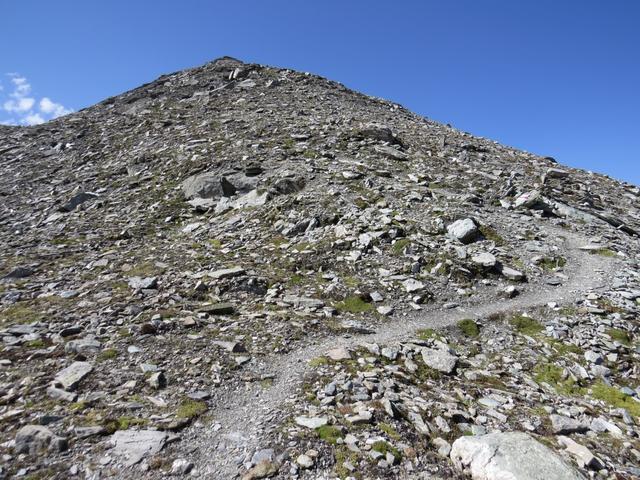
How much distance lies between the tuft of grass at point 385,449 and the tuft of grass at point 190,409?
12.7ft

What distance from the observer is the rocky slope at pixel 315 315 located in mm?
7723

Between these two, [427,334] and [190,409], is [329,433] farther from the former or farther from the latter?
[427,334]

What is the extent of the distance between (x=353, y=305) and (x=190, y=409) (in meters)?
7.54

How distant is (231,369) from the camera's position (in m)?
10.5

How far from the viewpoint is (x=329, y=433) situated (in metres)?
7.95

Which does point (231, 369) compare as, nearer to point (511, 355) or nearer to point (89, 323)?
point (89, 323)

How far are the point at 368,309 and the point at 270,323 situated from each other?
386cm

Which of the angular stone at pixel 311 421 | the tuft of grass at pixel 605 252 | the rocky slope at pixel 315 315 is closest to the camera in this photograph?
the rocky slope at pixel 315 315

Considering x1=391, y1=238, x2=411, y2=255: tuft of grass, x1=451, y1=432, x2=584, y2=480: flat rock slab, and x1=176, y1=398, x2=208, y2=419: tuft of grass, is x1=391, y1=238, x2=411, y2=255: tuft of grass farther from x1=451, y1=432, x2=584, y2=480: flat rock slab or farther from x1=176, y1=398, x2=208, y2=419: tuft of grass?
x1=176, y1=398, x2=208, y2=419: tuft of grass

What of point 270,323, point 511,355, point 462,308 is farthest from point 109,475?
point 462,308

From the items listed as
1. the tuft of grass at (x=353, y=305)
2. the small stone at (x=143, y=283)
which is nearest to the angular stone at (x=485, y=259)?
the tuft of grass at (x=353, y=305)

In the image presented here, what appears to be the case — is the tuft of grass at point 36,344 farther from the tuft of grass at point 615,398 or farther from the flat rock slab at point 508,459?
the tuft of grass at point 615,398

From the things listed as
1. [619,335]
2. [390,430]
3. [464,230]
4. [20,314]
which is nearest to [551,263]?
[464,230]

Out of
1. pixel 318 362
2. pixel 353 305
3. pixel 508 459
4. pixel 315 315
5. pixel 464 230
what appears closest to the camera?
pixel 508 459
